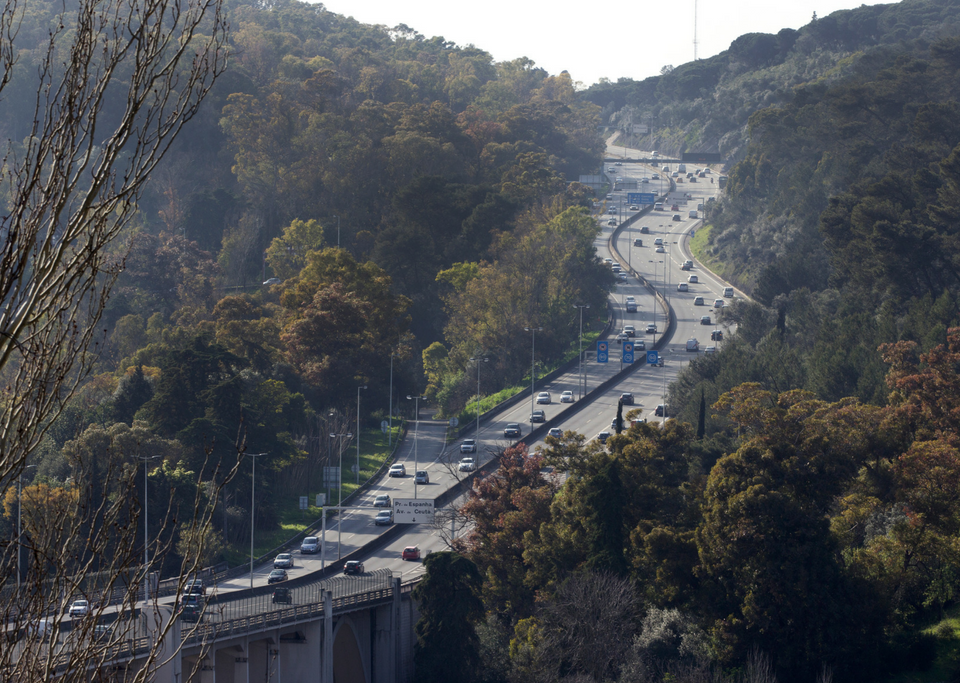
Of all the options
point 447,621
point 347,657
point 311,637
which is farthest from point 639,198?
point 311,637

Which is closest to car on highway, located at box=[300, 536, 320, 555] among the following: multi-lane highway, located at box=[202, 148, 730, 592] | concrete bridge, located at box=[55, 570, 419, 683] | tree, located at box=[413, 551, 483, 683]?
multi-lane highway, located at box=[202, 148, 730, 592]

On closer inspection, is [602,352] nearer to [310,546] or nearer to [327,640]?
[310,546]

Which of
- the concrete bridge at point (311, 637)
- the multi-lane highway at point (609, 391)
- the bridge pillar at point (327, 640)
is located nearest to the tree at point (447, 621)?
the concrete bridge at point (311, 637)

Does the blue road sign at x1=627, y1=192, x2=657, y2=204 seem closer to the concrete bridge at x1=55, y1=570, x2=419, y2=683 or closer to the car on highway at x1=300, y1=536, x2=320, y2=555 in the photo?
the car on highway at x1=300, y1=536, x2=320, y2=555

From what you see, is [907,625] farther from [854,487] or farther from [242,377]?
[242,377]

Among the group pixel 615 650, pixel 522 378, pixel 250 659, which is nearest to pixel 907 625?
pixel 615 650
